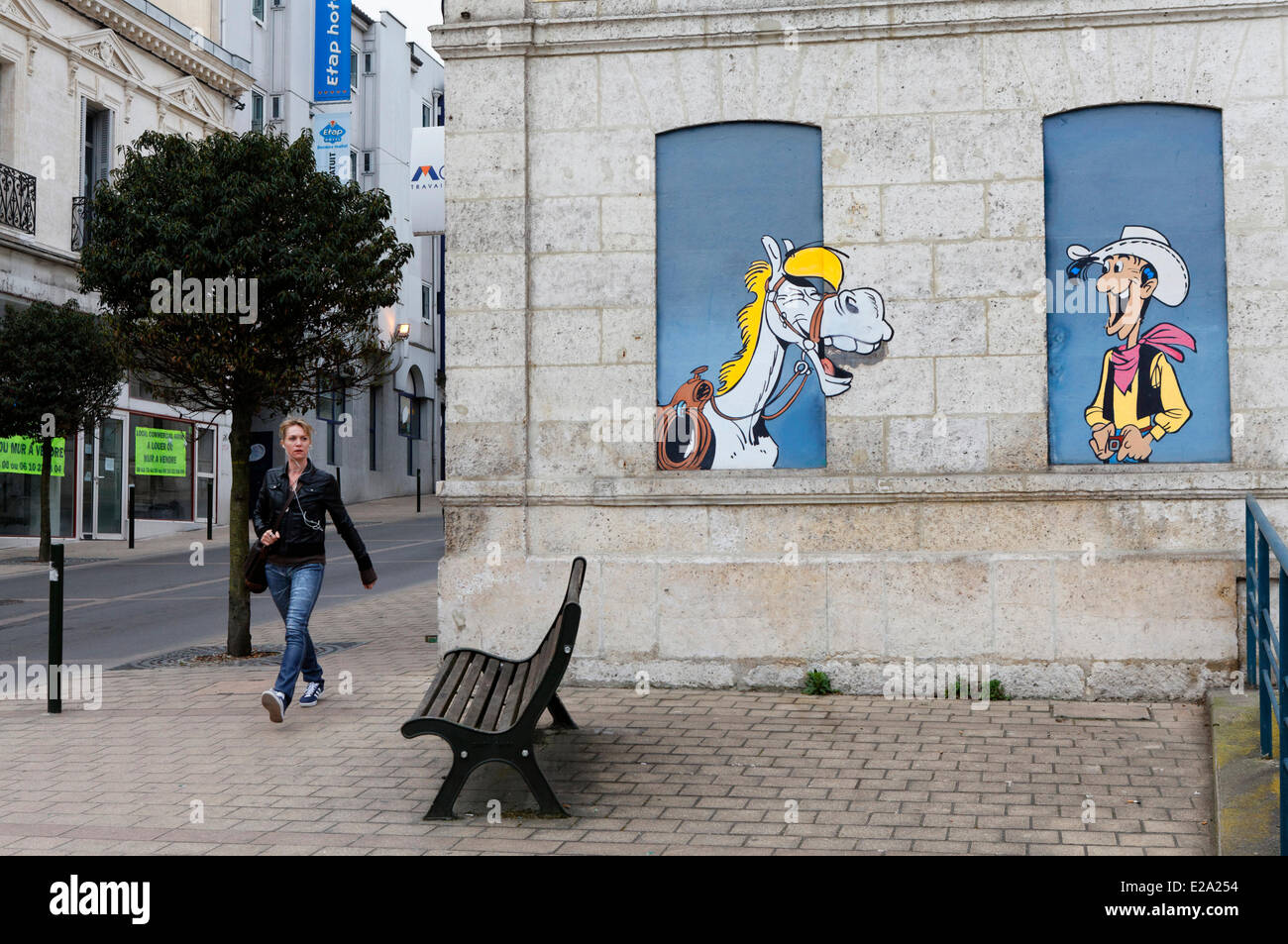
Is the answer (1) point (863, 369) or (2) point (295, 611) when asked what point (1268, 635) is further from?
(2) point (295, 611)

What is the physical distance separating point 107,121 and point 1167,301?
2509cm

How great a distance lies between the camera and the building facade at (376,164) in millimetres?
35469

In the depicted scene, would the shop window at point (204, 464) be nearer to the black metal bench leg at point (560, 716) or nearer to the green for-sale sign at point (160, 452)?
the green for-sale sign at point (160, 452)

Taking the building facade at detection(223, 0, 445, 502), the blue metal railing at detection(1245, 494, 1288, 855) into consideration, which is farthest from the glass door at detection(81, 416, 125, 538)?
the blue metal railing at detection(1245, 494, 1288, 855)

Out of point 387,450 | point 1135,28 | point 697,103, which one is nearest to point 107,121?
point 387,450

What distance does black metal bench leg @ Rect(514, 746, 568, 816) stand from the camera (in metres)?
5.39

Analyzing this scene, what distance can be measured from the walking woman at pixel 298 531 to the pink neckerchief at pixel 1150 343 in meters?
4.81

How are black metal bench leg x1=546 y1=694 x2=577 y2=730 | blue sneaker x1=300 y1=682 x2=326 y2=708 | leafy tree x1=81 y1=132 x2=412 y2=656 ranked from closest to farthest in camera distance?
black metal bench leg x1=546 y1=694 x2=577 y2=730 < blue sneaker x1=300 y1=682 x2=326 y2=708 < leafy tree x1=81 y1=132 x2=412 y2=656

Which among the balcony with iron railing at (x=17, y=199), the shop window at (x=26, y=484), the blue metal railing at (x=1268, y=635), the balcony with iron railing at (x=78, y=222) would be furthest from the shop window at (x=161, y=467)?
the blue metal railing at (x=1268, y=635)

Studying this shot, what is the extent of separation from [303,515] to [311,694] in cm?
114

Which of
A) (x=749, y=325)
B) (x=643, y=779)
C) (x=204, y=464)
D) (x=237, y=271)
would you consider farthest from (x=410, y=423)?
(x=643, y=779)

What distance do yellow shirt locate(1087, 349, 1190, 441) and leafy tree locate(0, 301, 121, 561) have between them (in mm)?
16555

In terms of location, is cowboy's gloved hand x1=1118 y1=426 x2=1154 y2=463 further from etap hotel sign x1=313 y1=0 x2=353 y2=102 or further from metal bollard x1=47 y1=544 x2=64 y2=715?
etap hotel sign x1=313 y1=0 x2=353 y2=102
